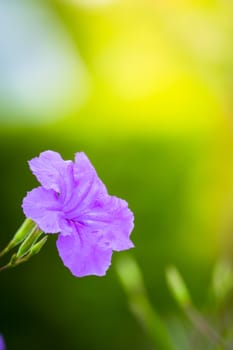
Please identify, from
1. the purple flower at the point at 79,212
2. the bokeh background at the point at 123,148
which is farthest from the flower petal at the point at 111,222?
the bokeh background at the point at 123,148

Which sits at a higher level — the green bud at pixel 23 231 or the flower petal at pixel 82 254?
the green bud at pixel 23 231

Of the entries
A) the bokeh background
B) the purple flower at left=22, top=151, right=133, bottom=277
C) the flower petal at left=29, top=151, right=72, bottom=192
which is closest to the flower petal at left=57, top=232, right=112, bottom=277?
the purple flower at left=22, top=151, right=133, bottom=277

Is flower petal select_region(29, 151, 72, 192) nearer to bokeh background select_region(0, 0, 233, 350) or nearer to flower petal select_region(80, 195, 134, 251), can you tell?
flower petal select_region(80, 195, 134, 251)

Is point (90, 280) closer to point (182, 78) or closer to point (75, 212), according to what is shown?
point (182, 78)

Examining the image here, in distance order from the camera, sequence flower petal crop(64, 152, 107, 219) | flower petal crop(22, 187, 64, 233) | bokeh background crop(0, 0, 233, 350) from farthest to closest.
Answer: bokeh background crop(0, 0, 233, 350), flower petal crop(64, 152, 107, 219), flower petal crop(22, 187, 64, 233)

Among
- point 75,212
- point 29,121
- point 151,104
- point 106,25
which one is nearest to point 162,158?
point 151,104

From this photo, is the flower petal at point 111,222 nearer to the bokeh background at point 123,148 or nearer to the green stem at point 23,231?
the green stem at point 23,231
